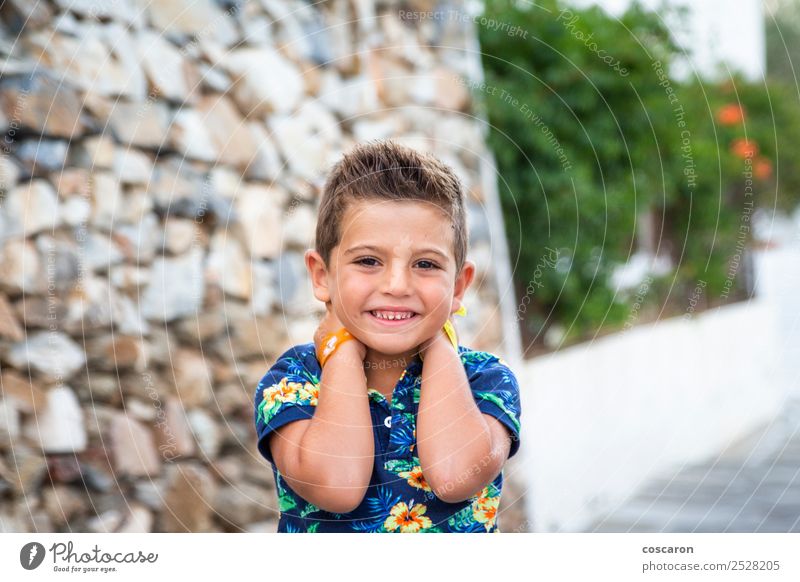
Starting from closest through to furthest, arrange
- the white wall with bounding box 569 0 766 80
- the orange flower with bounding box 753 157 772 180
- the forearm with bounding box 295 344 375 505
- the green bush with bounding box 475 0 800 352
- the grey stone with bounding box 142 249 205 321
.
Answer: the forearm with bounding box 295 344 375 505 < the grey stone with bounding box 142 249 205 321 < the green bush with bounding box 475 0 800 352 < the white wall with bounding box 569 0 766 80 < the orange flower with bounding box 753 157 772 180

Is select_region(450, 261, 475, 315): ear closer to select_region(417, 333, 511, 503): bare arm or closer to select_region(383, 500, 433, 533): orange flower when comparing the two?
select_region(417, 333, 511, 503): bare arm

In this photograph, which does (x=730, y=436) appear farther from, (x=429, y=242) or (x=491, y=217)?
(x=429, y=242)

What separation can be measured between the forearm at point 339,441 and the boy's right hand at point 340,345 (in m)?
0.01

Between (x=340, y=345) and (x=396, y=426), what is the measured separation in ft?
0.28

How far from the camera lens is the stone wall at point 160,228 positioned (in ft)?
4.36

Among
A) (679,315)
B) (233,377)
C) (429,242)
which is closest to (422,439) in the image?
(429,242)

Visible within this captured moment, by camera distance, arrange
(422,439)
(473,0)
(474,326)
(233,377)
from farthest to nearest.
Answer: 1. (473,0)
2. (474,326)
3. (233,377)
4. (422,439)

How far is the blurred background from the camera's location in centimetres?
136

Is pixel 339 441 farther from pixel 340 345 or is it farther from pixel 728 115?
pixel 728 115

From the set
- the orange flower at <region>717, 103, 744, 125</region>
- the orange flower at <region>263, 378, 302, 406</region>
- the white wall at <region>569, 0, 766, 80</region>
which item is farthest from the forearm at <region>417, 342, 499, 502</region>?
the orange flower at <region>717, 103, 744, 125</region>

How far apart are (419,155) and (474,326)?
53.1 inches

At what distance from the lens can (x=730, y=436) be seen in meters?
3.41

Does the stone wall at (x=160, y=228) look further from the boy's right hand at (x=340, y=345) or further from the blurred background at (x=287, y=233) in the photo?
the boy's right hand at (x=340, y=345)

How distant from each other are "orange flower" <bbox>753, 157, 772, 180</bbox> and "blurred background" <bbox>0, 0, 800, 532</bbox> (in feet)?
2.65
